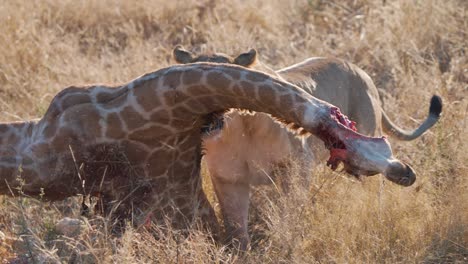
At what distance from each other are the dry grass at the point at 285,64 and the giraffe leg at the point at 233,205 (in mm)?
98

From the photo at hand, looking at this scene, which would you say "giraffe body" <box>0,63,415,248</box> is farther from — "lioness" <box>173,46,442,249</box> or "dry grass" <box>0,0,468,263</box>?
"lioness" <box>173,46,442,249</box>

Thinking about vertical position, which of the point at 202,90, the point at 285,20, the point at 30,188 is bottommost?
the point at 285,20

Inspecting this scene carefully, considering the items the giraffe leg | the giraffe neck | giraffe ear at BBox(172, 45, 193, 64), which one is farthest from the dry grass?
giraffe ear at BBox(172, 45, 193, 64)

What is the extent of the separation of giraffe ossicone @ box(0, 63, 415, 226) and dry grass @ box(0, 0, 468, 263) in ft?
0.63

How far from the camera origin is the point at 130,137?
425 cm

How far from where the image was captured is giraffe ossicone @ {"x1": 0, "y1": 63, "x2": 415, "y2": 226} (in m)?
4.03

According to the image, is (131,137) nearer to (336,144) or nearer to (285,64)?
(336,144)

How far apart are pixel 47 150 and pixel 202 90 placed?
2.43 ft

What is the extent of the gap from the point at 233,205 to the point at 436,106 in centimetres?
131

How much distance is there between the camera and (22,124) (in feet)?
14.6

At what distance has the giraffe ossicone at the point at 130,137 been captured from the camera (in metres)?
4.03

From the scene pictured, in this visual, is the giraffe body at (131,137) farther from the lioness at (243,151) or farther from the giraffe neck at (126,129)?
the lioness at (243,151)

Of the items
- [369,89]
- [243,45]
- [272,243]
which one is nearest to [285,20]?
[243,45]

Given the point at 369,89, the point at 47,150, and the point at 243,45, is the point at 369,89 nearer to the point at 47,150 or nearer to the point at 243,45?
the point at 243,45
